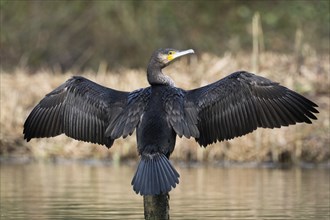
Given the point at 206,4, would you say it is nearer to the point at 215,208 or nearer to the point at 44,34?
the point at 44,34

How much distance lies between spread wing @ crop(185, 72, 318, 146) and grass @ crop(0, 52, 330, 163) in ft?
15.6

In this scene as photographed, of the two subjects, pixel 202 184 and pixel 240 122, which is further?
pixel 202 184

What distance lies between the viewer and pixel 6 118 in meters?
16.4

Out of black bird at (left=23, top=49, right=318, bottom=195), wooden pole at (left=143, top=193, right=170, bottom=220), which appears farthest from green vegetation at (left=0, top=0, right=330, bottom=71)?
wooden pole at (left=143, top=193, right=170, bottom=220)

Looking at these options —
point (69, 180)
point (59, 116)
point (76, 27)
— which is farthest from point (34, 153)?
point (76, 27)

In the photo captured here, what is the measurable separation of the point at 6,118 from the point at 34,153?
2.70 feet

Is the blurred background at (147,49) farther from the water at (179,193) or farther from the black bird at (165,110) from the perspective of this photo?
the black bird at (165,110)

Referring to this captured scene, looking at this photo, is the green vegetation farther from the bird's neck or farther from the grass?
the bird's neck

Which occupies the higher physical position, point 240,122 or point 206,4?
point 206,4

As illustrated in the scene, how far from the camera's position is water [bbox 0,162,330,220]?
1016 cm

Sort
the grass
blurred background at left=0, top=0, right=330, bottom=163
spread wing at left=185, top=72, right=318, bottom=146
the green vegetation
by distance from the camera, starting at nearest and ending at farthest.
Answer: spread wing at left=185, top=72, right=318, bottom=146 → the grass → blurred background at left=0, top=0, right=330, bottom=163 → the green vegetation

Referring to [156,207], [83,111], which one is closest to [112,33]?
[83,111]

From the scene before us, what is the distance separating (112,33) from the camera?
23.5m

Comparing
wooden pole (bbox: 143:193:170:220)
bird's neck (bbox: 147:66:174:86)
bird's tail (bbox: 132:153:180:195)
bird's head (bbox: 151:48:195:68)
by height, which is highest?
bird's head (bbox: 151:48:195:68)
